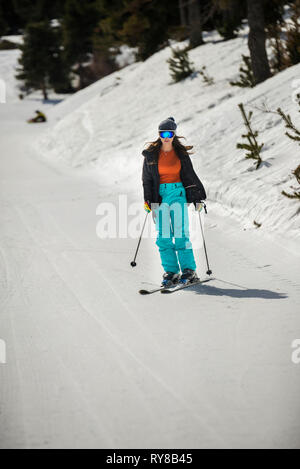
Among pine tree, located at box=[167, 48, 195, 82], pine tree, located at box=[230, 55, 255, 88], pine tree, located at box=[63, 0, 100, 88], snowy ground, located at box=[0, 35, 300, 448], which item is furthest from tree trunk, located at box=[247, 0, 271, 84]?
pine tree, located at box=[63, 0, 100, 88]

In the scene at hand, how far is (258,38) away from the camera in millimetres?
11328

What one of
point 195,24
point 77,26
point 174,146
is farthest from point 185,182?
point 77,26

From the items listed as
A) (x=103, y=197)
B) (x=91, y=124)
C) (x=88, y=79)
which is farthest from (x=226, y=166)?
(x=88, y=79)

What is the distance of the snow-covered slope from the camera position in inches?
286

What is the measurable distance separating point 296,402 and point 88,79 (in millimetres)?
43402

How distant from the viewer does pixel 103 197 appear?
9773mm

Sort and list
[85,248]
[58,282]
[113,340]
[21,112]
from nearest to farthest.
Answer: [113,340] → [58,282] → [85,248] → [21,112]

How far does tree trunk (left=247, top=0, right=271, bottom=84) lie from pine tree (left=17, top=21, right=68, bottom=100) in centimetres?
3292

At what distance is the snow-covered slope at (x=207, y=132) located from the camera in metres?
7.27

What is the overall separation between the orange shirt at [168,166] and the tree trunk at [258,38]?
25.8 feet

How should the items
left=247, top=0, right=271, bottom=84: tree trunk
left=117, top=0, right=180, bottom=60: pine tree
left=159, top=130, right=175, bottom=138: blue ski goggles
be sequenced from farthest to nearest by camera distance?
left=117, top=0, right=180, bottom=60: pine tree
left=247, top=0, right=271, bottom=84: tree trunk
left=159, top=130, right=175, bottom=138: blue ski goggles

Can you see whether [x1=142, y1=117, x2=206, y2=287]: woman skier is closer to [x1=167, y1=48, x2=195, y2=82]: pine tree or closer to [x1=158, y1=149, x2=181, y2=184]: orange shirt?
[x1=158, y1=149, x2=181, y2=184]: orange shirt

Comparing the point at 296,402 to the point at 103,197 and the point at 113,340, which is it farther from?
the point at 103,197

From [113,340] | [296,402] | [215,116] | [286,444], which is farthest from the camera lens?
[215,116]
